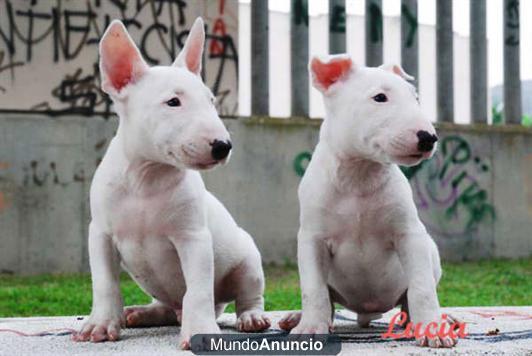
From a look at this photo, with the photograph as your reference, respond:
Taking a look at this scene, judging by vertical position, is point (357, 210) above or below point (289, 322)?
above

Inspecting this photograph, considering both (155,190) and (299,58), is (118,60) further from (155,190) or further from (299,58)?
(299,58)

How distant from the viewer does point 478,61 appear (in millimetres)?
11148

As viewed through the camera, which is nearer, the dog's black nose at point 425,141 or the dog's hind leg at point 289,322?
the dog's black nose at point 425,141

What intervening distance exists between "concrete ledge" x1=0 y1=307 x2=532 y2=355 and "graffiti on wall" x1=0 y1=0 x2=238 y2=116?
4769 mm

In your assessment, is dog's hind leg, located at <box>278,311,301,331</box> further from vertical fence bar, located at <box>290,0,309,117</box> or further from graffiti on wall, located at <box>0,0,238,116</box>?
vertical fence bar, located at <box>290,0,309,117</box>

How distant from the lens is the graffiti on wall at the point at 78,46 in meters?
9.01

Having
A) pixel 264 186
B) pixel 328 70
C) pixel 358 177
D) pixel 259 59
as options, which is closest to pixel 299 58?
pixel 259 59

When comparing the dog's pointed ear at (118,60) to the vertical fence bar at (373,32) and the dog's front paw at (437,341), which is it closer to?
the dog's front paw at (437,341)

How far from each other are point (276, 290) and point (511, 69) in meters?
5.22

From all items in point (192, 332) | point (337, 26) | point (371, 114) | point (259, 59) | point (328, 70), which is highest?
point (337, 26)

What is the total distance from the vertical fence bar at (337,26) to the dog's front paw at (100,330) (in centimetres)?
729

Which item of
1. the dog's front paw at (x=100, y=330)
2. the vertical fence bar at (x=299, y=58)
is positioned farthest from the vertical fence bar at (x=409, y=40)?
the dog's front paw at (x=100, y=330)

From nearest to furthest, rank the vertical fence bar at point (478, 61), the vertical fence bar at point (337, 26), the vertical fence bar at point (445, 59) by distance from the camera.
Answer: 1. the vertical fence bar at point (337, 26)
2. the vertical fence bar at point (445, 59)
3. the vertical fence bar at point (478, 61)

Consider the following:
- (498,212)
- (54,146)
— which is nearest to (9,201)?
(54,146)
